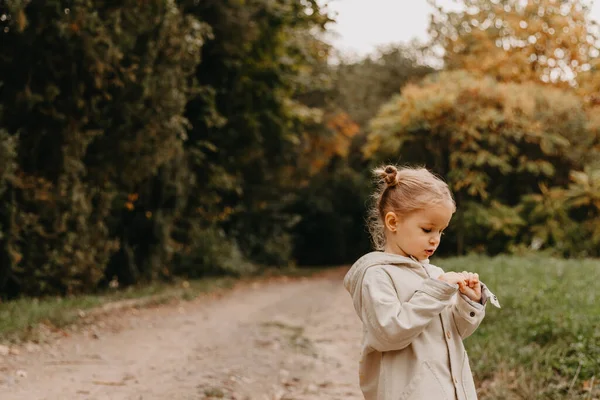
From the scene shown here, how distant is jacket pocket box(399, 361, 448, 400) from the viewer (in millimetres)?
2664

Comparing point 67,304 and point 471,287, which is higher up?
point 471,287

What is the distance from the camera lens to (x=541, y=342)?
564 cm

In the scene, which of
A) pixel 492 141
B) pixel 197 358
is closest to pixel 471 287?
pixel 197 358

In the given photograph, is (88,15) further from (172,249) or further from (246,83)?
(246,83)

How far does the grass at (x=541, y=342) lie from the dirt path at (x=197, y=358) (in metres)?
1.23

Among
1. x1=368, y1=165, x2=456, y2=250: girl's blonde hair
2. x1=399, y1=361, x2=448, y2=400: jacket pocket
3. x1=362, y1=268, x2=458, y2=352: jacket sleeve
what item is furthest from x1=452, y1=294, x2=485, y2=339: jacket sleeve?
x1=368, y1=165, x2=456, y2=250: girl's blonde hair

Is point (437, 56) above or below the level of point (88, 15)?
above

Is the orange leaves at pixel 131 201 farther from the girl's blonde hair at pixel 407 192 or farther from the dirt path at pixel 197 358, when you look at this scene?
the girl's blonde hair at pixel 407 192

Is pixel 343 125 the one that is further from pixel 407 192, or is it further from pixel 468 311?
pixel 468 311

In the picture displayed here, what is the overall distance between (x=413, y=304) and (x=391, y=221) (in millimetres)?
417

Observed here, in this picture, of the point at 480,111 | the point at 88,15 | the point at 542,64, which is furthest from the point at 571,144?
the point at 88,15

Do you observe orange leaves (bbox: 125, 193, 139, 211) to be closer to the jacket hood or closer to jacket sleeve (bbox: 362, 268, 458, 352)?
the jacket hood

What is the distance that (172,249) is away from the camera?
12906 mm

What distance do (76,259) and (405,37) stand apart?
21817 mm
